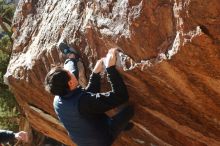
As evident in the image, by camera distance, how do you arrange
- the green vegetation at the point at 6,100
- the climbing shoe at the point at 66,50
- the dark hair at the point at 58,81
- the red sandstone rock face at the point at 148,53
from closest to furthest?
1. the red sandstone rock face at the point at 148,53
2. the dark hair at the point at 58,81
3. the climbing shoe at the point at 66,50
4. the green vegetation at the point at 6,100

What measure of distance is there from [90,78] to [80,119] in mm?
851

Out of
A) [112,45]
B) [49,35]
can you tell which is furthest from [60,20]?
[112,45]

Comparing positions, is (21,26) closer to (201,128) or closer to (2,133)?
(2,133)

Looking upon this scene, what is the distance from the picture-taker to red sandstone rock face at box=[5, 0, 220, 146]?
493 cm

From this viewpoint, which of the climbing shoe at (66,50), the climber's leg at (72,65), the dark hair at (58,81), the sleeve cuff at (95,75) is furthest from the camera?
the climbing shoe at (66,50)

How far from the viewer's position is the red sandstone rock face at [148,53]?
16.2 feet

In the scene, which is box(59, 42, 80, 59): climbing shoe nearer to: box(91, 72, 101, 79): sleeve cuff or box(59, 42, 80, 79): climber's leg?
box(59, 42, 80, 79): climber's leg

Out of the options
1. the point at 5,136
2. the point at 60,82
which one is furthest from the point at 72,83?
the point at 5,136

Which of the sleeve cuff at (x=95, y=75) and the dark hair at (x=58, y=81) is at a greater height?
the dark hair at (x=58, y=81)

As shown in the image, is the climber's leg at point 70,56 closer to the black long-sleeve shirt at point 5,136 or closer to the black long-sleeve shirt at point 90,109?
the black long-sleeve shirt at point 90,109

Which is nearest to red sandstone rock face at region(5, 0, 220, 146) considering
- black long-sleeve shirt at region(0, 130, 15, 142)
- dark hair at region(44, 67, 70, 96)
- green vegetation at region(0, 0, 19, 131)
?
dark hair at region(44, 67, 70, 96)

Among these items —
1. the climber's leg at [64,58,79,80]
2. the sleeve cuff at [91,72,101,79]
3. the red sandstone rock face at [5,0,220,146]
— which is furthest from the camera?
the climber's leg at [64,58,79,80]

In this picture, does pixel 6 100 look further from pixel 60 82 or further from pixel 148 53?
pixel 148 53

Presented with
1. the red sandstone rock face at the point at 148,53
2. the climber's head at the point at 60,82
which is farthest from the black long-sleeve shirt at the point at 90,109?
the red sandstone rock face at the point at 148,53
